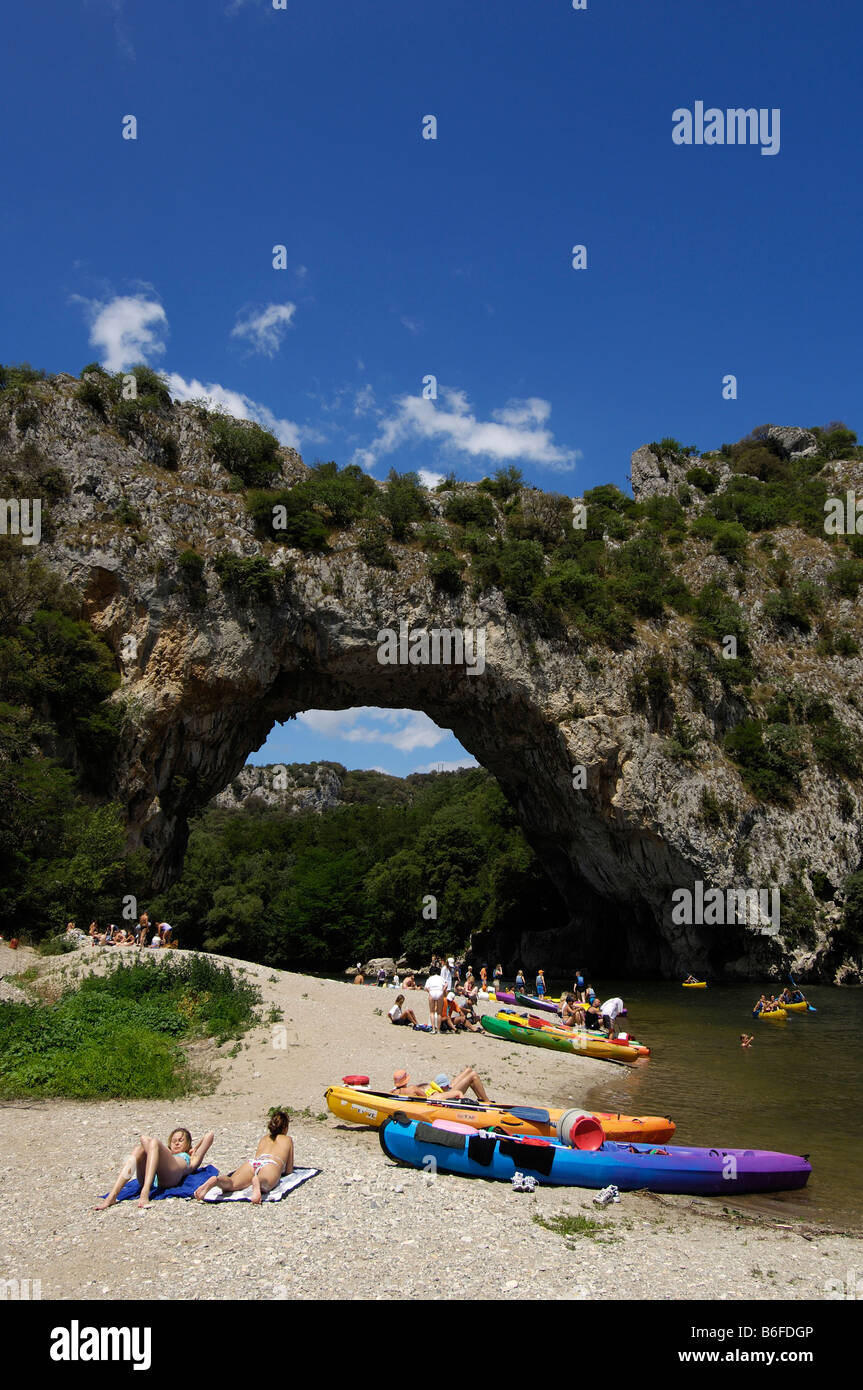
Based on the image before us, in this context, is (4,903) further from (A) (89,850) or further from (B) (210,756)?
(B) (210,756)

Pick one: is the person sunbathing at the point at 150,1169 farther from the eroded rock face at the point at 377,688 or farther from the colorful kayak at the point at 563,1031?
the eroded rock face at the point at 377,688

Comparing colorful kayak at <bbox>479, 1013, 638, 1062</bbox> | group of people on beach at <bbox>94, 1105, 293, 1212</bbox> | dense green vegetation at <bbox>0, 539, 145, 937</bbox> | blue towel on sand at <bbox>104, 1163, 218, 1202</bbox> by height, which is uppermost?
dense green vegetation at <bbox>0, 539, 145, 937</bbox>

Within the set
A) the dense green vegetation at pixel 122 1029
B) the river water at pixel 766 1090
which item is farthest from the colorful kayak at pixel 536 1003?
the dense green vegetation at pixel 122 1029

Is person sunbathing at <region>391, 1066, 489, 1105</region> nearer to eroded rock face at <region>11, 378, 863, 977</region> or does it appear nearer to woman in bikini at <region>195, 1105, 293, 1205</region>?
woman in bikini at <region>195, 1105, 293, 1205</region>

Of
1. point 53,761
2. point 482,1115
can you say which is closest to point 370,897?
point 53,761

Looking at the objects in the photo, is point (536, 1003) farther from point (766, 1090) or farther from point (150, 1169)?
point (150, 1169)

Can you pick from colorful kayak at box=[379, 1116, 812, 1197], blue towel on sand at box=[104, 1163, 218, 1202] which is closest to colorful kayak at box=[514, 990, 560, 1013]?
colorful kayak at box=[379, 1116, 812, 1197]

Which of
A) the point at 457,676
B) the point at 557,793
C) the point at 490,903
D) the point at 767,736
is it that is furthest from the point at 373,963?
the point at 767,736

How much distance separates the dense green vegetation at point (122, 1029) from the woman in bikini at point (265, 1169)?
4.64 meters

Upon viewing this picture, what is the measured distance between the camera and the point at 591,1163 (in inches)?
348

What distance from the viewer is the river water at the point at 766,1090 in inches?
381

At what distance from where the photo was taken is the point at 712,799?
33.7 m

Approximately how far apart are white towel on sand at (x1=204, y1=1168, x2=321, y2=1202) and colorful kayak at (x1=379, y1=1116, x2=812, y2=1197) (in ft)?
5.47

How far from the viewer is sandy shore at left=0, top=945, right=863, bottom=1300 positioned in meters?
5.43
